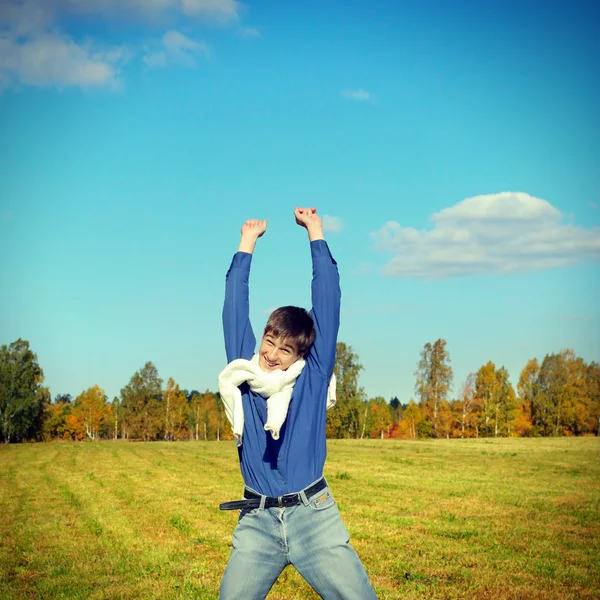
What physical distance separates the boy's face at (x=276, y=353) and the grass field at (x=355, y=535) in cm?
472

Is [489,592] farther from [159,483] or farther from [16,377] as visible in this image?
[16,377]

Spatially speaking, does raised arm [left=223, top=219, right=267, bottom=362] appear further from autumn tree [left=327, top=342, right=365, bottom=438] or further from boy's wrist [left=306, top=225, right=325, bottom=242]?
autumn tree [left=327, top=342, right=365, bottom=438]

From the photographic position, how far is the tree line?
6944cm

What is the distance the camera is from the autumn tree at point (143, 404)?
84.0 m

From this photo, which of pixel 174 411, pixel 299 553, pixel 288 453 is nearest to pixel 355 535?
pixel 299 553

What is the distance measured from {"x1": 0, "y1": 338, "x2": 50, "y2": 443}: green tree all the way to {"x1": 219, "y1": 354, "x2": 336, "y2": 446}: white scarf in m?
76.2

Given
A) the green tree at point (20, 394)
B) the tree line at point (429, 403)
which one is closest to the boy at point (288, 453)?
the tree line at point (429, 403)

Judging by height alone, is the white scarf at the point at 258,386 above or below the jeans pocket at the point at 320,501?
above

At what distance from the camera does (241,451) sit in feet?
11.8

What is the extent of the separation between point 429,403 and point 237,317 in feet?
229

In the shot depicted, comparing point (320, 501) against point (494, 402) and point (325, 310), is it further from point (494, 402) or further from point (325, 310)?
point (494, 402)

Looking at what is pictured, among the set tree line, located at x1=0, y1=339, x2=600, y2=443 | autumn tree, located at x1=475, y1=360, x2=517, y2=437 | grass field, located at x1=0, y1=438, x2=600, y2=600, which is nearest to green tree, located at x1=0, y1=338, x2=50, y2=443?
tree line, located at x1=0, y1=339, x2=600, y2=443

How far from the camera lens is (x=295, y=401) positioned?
3.51 m

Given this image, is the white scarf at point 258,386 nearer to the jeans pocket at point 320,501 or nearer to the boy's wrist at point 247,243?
the jeans pocket at point 320,501
